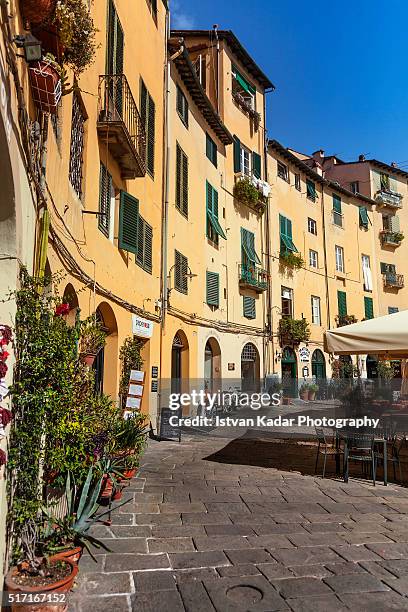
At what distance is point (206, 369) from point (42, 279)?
513 inches

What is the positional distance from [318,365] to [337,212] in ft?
30.3

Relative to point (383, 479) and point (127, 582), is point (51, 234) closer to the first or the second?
point (127, 582)

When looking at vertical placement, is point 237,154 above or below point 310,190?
below

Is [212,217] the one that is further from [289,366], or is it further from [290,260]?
[289,366]

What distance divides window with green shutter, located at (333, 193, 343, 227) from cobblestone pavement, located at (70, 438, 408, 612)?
2220 cm

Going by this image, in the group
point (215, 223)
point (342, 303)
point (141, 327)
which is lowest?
point (141, 327)

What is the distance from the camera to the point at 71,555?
12.1 ft

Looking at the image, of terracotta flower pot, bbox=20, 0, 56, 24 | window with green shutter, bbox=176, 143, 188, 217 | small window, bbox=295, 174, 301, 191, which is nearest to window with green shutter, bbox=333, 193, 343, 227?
small window, bbox=295, 174, 301, 191

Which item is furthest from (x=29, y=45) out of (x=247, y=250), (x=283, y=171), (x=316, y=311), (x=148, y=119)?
(x=316, y=311)

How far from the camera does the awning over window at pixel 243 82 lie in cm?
1944

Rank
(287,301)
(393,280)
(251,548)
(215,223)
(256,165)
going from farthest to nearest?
1. (393,280)
2. (287,301)
3. (256,165)
4. (215,223)
5. (251,548)

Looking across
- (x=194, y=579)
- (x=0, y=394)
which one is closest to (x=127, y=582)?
(x=194, y=579)

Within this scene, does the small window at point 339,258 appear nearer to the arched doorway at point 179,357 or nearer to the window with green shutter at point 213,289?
the window with green shutter at point 213,289

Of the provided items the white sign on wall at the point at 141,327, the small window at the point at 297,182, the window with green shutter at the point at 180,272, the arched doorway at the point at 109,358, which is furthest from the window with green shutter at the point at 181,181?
the small window at the point at 297,182
